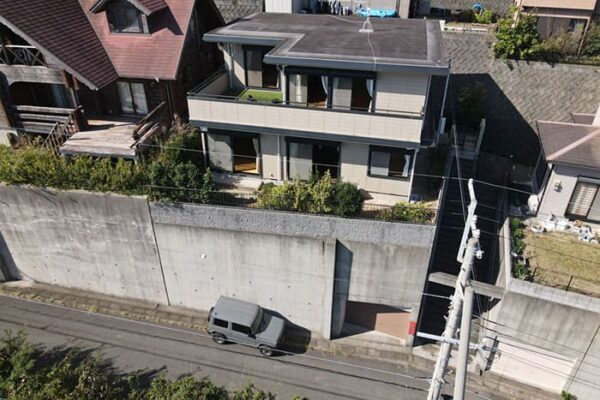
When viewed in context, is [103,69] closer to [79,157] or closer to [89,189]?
[79,157]

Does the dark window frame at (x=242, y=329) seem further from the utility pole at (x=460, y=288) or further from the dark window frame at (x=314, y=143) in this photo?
the utility pole at (x=460, y=288)

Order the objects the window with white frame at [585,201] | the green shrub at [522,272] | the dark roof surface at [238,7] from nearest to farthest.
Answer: the green shrub at [522,272] < the window with white frame at [585,201] < the dark roof surface at [238,7]

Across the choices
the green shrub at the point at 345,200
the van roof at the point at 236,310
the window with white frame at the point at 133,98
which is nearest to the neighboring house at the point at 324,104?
the green shrub at the point at 345,200

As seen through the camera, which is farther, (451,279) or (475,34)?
(475,34)

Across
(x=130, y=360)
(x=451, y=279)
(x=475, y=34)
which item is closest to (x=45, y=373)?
(x=130, y=360)

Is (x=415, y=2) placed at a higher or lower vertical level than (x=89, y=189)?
higher

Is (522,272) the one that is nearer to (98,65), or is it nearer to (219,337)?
(219,337)

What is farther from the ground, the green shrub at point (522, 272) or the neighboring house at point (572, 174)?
the neighboring house at point (572, 174)
